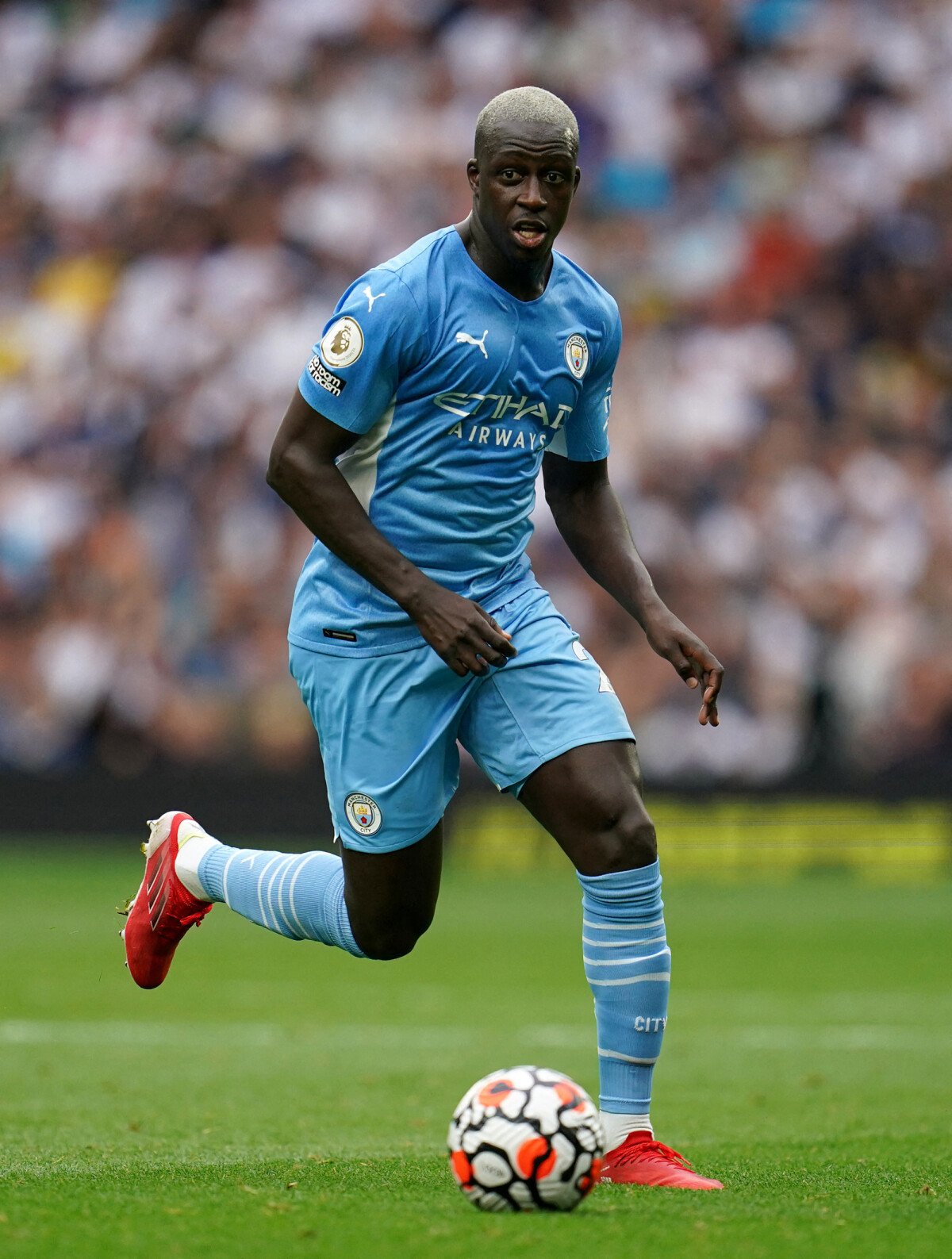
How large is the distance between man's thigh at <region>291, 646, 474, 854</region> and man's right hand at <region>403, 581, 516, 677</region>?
1.06 feet

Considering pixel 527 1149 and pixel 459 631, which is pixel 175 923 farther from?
pixel 527 1149

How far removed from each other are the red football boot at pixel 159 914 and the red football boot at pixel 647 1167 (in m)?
1.53

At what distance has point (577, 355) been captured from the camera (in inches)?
205

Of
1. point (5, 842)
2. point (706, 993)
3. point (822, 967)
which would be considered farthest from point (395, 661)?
point (5, 842)

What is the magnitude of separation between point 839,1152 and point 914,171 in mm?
13834

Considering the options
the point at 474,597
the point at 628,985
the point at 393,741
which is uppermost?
the point at 474,597

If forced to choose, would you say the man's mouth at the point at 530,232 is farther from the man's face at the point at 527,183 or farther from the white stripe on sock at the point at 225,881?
the white stripe on sock at the point at 225,881

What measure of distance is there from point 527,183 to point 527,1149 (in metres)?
2.33

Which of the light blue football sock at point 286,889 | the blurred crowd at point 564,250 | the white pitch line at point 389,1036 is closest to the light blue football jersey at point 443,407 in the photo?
the light blue football sock at point 286,889

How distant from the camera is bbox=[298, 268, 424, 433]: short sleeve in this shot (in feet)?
16.0

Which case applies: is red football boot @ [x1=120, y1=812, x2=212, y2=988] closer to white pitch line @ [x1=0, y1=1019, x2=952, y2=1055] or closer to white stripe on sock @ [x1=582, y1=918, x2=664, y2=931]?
white stripe on sock @ [x1=582, y1=918, x2=664, y2=931]

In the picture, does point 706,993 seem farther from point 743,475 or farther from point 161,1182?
point 743,475

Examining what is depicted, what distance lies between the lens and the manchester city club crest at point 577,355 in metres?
5.18

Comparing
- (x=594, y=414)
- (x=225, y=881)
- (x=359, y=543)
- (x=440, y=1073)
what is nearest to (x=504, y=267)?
(x=594, y=414)
